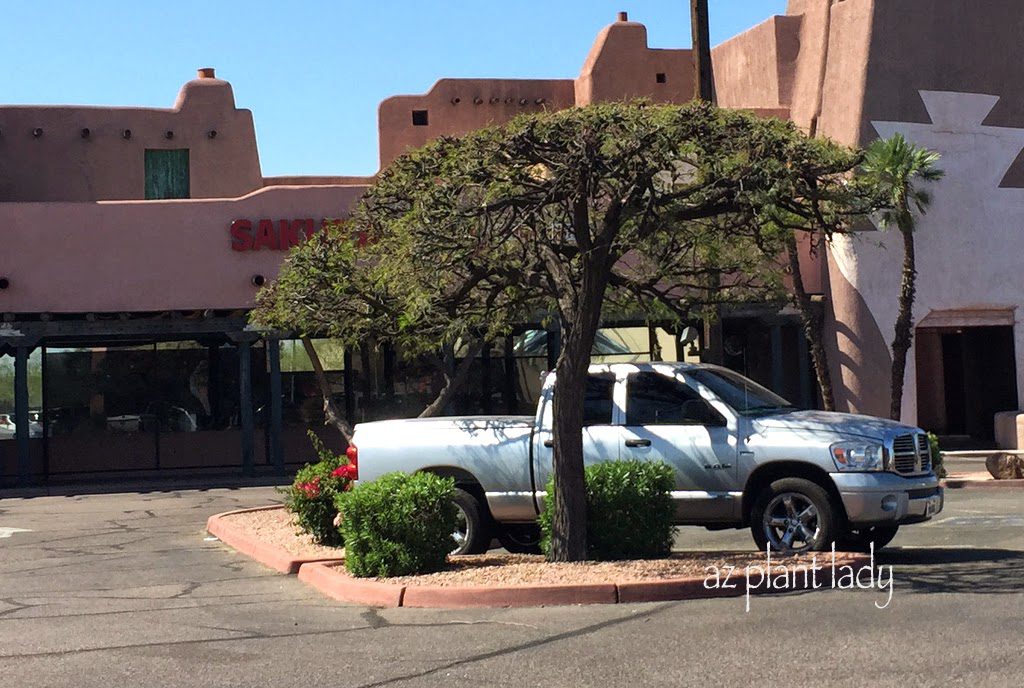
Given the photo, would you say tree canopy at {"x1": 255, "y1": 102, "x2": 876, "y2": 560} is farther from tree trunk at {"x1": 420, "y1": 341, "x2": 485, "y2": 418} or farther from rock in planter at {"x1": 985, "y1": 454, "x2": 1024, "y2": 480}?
rock in planter at {"x1": 985, "y1": 454, "x2": 1024, "y2": 480}

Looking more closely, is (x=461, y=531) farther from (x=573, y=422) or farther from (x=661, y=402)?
(x=661, y=402)

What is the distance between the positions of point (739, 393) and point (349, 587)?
4.26 m

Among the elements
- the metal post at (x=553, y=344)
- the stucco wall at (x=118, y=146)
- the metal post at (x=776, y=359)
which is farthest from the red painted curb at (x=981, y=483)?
the stucco wall at (x=118, y=146)

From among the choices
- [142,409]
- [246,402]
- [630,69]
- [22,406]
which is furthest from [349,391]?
[630,69]

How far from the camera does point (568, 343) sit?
476 inches

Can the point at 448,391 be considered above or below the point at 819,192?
below

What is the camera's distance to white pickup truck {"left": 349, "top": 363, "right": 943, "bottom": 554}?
12.0 m

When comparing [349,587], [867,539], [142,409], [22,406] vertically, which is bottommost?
[349,587]

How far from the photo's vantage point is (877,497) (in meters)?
11.8

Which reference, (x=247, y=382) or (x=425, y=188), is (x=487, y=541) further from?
(x=247, y=382)

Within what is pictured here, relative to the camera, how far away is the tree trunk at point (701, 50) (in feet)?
66.1

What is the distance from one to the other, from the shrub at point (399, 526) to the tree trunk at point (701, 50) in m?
9.88

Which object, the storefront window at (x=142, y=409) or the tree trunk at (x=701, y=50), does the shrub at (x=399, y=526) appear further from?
the storefront window at (x=142, y=409)

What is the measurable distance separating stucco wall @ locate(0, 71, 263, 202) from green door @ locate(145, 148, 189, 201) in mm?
166
